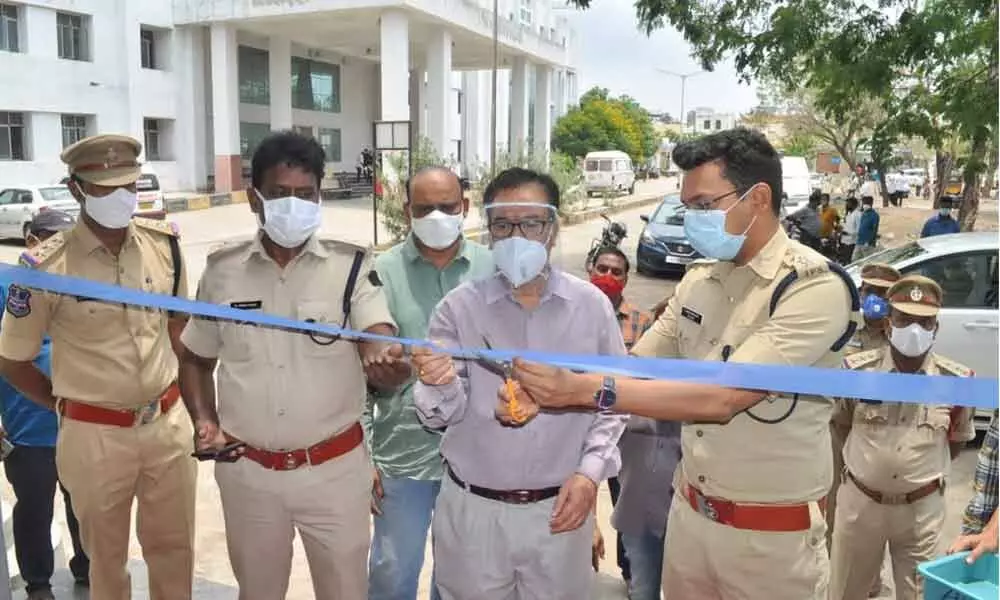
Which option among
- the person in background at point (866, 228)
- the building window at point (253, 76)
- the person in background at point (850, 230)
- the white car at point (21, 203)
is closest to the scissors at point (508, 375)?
the person in background at point (866, 228)

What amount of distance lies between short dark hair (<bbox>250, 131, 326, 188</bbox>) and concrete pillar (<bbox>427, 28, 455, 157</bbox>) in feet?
79.0

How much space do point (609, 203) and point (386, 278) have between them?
2710 centimetres

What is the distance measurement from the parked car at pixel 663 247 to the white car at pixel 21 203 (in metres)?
10.9

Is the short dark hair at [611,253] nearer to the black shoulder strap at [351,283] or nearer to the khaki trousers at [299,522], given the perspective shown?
the black shoulder strap at [351,283]

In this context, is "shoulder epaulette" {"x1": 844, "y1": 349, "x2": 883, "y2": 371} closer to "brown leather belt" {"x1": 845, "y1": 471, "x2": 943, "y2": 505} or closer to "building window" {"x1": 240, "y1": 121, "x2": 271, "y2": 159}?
"brown leather belt" {"x1": 845, "y1": 471, "x2": 943, "y2": 505}

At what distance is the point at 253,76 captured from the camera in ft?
95.8

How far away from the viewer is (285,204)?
2564 millimetres

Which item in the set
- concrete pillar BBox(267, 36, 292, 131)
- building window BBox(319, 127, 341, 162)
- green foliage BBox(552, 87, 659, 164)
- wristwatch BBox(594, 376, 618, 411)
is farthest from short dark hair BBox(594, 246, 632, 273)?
green foliage BBox(552, 87, 659, 164)

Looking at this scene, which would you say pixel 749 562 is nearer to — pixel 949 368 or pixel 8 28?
pixel 949 368

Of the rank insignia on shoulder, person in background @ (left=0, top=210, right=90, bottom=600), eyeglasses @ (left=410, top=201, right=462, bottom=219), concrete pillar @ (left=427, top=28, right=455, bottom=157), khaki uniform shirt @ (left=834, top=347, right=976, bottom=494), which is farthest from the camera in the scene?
concrete pillar @ (left=427, top=28, right=455, bottom=157)

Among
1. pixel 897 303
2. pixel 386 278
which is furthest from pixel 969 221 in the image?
pixel 386 278

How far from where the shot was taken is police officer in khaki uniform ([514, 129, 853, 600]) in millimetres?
2029

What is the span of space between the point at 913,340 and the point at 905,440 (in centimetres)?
39

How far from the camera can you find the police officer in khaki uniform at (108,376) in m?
2.86
